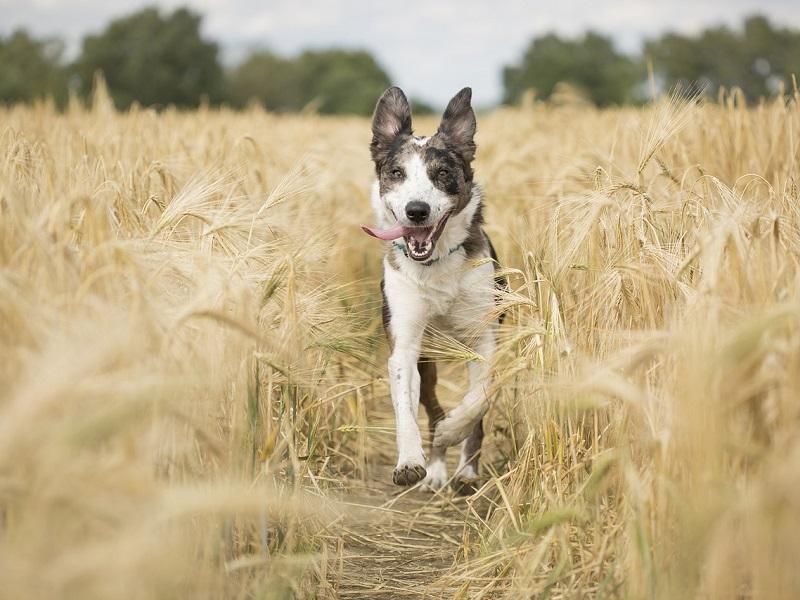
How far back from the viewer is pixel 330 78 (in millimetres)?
76500

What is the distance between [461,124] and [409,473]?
2.46m

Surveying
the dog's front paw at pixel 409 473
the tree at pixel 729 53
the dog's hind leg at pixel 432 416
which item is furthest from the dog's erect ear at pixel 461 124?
the tree at pixel 729 53

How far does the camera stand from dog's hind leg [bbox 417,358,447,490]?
17.5 feet

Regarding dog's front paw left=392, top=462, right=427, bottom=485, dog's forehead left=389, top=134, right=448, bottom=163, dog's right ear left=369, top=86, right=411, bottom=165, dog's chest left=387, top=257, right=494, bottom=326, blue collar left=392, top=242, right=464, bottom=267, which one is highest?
dog's right ear left=369, top=86, right=411, bottom=165

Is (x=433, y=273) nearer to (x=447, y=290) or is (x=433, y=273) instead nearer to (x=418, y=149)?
(x=447, y=290)

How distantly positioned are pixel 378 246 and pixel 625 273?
14.9 ft

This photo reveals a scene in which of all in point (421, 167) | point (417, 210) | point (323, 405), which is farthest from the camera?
point (421, 167)

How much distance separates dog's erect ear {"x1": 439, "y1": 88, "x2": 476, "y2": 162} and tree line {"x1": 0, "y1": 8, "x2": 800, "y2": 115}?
49.5 m

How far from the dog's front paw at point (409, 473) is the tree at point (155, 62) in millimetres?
55728

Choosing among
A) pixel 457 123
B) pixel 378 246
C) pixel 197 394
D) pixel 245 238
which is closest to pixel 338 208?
pixel 378 246

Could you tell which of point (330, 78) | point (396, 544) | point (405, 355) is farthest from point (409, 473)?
point (330, 78)

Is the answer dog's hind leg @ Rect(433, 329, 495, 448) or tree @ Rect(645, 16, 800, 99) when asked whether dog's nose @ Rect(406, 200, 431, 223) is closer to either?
dog's hind leg @ Rect(433, 329, 495, 448)

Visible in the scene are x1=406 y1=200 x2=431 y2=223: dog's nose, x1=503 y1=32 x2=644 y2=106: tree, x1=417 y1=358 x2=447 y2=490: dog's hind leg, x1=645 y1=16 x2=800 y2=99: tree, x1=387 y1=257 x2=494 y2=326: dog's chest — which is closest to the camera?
x1=406 y1=200 x2=431 y2=223: dog's nose

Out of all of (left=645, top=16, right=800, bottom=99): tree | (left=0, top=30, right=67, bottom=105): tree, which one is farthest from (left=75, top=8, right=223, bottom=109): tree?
(left=645, top=16, right=800, bottom=99): tree
